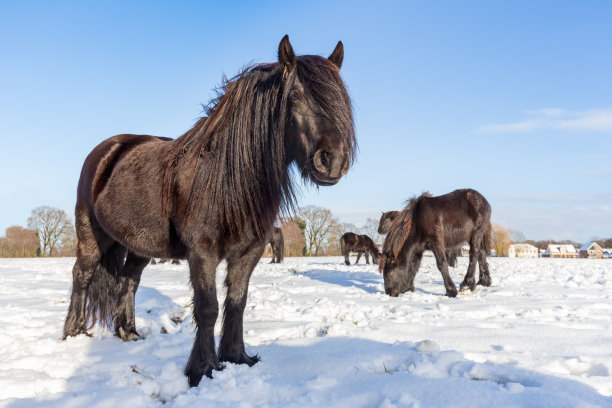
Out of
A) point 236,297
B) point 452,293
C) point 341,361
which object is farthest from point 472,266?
point 236,297

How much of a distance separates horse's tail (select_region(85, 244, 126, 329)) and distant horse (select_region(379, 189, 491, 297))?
194 inches

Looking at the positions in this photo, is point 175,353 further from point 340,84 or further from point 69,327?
point 340,84

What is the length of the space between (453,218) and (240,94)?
6198 mm

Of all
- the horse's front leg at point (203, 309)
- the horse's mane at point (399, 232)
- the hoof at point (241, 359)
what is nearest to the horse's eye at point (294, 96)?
the horse's front leg at point (203, 309)

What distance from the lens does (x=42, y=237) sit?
47.8 metres

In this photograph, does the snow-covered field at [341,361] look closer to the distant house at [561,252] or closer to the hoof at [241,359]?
the hoof at [241,359]

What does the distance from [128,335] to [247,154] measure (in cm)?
239

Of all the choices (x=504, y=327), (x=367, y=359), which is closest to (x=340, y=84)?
(x=367, y=359)

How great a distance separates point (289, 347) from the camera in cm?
316

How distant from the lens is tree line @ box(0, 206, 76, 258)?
152 feet

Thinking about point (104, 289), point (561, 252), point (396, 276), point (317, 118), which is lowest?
point (561, 252)

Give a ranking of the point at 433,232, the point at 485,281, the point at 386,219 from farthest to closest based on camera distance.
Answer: the point at 386,219, the point at 485,281, the point at 433,232

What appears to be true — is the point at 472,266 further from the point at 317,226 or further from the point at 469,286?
the point at 317,226

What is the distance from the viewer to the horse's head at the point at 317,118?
2.34 metres
